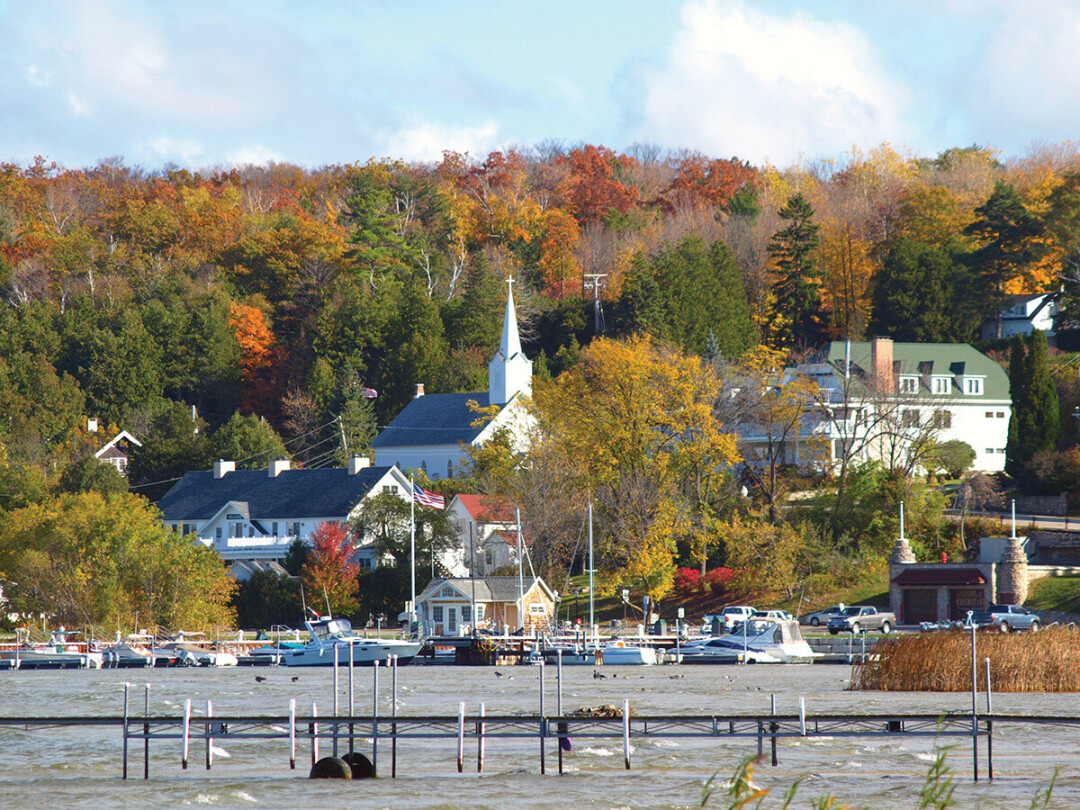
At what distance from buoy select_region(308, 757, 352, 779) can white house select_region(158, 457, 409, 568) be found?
56406 mm

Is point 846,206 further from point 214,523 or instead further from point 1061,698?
point 1061,698

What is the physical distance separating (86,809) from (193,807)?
7.10 feet

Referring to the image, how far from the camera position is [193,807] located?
3206 centimetres

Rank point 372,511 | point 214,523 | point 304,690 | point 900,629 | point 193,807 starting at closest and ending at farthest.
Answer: point 193,807
point 304,690
point 900,629
point 372,511
point 214,523

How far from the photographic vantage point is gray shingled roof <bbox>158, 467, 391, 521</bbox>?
95.9 meters

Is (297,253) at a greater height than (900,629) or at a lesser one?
greater

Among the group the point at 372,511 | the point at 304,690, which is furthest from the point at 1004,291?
the point at 304,690

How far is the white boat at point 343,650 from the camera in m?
70.8

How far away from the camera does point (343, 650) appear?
70500 mm

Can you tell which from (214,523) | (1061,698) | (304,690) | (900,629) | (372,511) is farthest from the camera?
Answer: (214,523)

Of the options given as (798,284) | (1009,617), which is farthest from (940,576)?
(798,284)

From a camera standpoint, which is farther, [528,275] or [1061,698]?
[528,275]

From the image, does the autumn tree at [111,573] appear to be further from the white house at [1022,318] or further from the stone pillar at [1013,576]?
the white house at [1022,318]

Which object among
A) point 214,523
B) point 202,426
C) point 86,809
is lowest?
point 86,809
